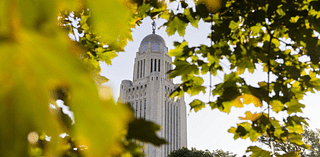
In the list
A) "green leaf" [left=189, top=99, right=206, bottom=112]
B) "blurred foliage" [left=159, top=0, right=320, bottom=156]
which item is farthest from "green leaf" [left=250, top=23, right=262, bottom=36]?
"green leaf" [left=189, top=99, right=206, bottom=112]

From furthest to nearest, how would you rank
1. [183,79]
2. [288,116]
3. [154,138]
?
[183,79]
[288,116]
[154,138]

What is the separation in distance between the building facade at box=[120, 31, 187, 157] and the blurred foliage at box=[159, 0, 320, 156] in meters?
23.1

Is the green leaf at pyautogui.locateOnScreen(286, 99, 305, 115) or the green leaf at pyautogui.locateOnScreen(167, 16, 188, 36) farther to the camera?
the green leaf at pyautogui.locateOnScreen(167, 16, 188, 36)

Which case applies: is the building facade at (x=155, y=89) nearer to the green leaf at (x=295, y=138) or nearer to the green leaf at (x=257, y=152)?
the green leaf at (x=295, y=138)

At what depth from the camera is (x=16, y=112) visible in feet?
0.41

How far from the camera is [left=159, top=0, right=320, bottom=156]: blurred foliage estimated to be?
1.14 metres

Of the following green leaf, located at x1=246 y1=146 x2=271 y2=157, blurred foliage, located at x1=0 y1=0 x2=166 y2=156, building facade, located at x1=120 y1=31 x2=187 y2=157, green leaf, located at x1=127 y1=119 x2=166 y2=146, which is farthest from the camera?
building facade, located at x1=120 y1=31 x2=187 y2=157

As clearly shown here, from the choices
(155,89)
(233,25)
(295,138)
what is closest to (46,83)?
(295,138)

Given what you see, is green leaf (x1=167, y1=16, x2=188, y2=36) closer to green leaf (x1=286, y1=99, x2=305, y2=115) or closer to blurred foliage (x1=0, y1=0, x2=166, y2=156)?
green leaf (x1=286, y1=99, x2=305, y2=115)

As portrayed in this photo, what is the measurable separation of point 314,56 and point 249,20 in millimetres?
366

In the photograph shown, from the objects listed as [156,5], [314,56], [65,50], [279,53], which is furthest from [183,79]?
[65,50]

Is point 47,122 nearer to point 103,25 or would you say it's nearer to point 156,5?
point 103,25

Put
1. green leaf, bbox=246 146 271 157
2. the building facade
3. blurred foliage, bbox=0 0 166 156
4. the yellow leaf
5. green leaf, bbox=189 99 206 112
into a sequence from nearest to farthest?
1. blurred foliage, bbox=0 0 166 156
2. green leaf, bbox=246 146 271 157
3. the yellow leaf
4. green leaf, bbox=189 99 206 112
5. the building facade

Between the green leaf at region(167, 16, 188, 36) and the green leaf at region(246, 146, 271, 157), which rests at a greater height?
the green leaf at region(167, 16, 188, 36)
